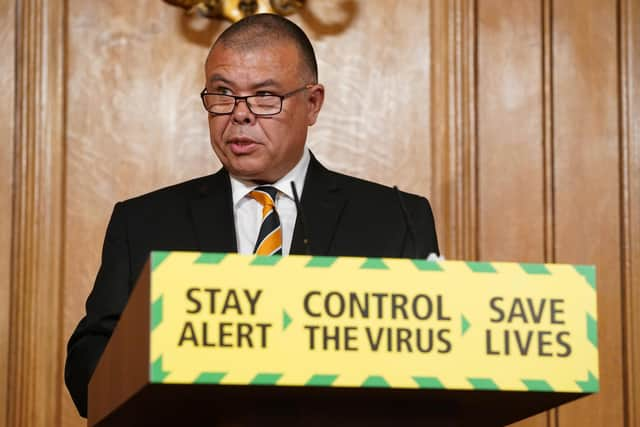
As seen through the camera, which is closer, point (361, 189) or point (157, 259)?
point (157, 259)

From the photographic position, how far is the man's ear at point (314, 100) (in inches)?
88.8

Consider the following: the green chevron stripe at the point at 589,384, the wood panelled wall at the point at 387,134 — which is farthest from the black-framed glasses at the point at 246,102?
the green chevron stripe at the point at 589,384

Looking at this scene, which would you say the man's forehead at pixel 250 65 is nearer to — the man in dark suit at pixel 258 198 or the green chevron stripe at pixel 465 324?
the man in dark suit at pixel 258 198

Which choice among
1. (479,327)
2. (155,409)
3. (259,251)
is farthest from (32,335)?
(479,327)

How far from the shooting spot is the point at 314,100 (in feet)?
7.47

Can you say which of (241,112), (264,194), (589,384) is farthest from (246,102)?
(589,384)

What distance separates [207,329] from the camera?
3.68 feet

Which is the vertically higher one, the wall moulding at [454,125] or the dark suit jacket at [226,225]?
the wall moulding at [454,125]

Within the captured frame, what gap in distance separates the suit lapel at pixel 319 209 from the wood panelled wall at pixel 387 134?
639 millimetres

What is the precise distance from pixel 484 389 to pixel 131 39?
190cm

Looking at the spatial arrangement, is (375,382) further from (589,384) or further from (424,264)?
(589,384)

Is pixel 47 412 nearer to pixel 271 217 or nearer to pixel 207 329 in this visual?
pixel 271 217

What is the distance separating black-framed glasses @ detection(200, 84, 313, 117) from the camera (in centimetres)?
208

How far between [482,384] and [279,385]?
8.6 inches
